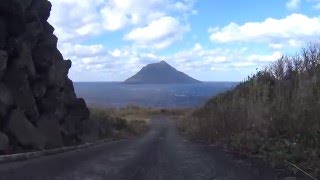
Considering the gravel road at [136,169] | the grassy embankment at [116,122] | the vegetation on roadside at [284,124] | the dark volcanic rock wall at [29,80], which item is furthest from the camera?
the grassy embankment at [116,122]

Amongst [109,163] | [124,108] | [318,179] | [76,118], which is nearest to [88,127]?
[76,118]

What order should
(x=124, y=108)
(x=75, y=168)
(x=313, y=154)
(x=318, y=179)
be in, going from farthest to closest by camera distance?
(x=124, y=108)
(x=75, y=168)
(x=313, y=154)
(x=318, y=179)

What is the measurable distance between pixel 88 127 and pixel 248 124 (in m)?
11.7

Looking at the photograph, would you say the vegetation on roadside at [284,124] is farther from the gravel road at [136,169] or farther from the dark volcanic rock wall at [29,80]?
the dark volcanic rock wall at [29,80]

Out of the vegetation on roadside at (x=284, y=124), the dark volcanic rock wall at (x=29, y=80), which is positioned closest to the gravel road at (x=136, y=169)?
the vegetation on roadside at (x=284, y=124)

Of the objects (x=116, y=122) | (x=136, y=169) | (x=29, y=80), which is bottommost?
(x=116, y=122)

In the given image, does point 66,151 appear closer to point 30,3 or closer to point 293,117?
point 30,3

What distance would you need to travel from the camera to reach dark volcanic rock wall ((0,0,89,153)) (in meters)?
16.2

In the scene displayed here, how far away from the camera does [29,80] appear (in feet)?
62.6

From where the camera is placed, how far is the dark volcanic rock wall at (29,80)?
636 inches

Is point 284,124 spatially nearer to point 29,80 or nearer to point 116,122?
point 29,80

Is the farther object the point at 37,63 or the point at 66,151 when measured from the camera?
the point at 37,63

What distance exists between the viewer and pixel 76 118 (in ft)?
89.0

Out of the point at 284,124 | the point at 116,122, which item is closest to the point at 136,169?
the point at 284,124
